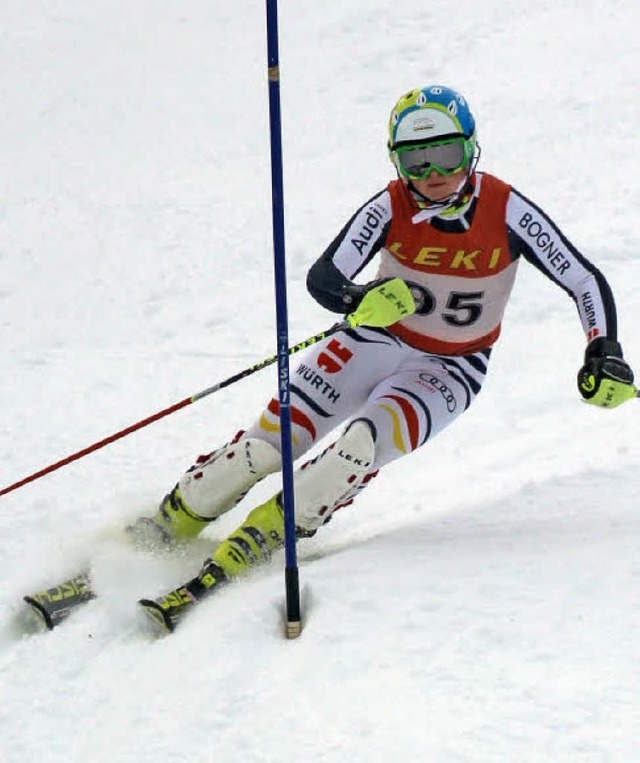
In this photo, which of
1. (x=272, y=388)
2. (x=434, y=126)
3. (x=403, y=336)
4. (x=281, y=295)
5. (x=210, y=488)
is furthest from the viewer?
(x=272, y=388)

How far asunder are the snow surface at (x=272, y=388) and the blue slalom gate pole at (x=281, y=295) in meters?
0.12

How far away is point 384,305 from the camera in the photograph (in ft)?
14.5

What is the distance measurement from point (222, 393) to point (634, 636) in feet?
13.1

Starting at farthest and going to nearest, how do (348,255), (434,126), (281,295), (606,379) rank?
(348,255) → (434,126) → (606,379) → (281,295)

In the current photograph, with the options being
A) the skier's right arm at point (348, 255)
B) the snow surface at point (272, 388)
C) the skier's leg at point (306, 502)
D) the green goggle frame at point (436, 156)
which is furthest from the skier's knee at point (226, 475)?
the green goggle frame at point (436, 156)

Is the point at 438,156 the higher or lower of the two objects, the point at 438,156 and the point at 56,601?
the higher

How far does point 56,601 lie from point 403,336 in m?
1.73

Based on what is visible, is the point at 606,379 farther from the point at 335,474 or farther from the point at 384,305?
the point at 335,474

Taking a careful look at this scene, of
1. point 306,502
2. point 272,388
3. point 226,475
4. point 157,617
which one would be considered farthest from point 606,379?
point 272,388

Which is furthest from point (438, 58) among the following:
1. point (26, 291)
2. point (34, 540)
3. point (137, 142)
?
point (34, 540)

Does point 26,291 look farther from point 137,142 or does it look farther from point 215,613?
point 215,613

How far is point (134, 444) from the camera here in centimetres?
654

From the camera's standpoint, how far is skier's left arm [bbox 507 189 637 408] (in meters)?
4.36

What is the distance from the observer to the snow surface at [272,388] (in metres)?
3.49
